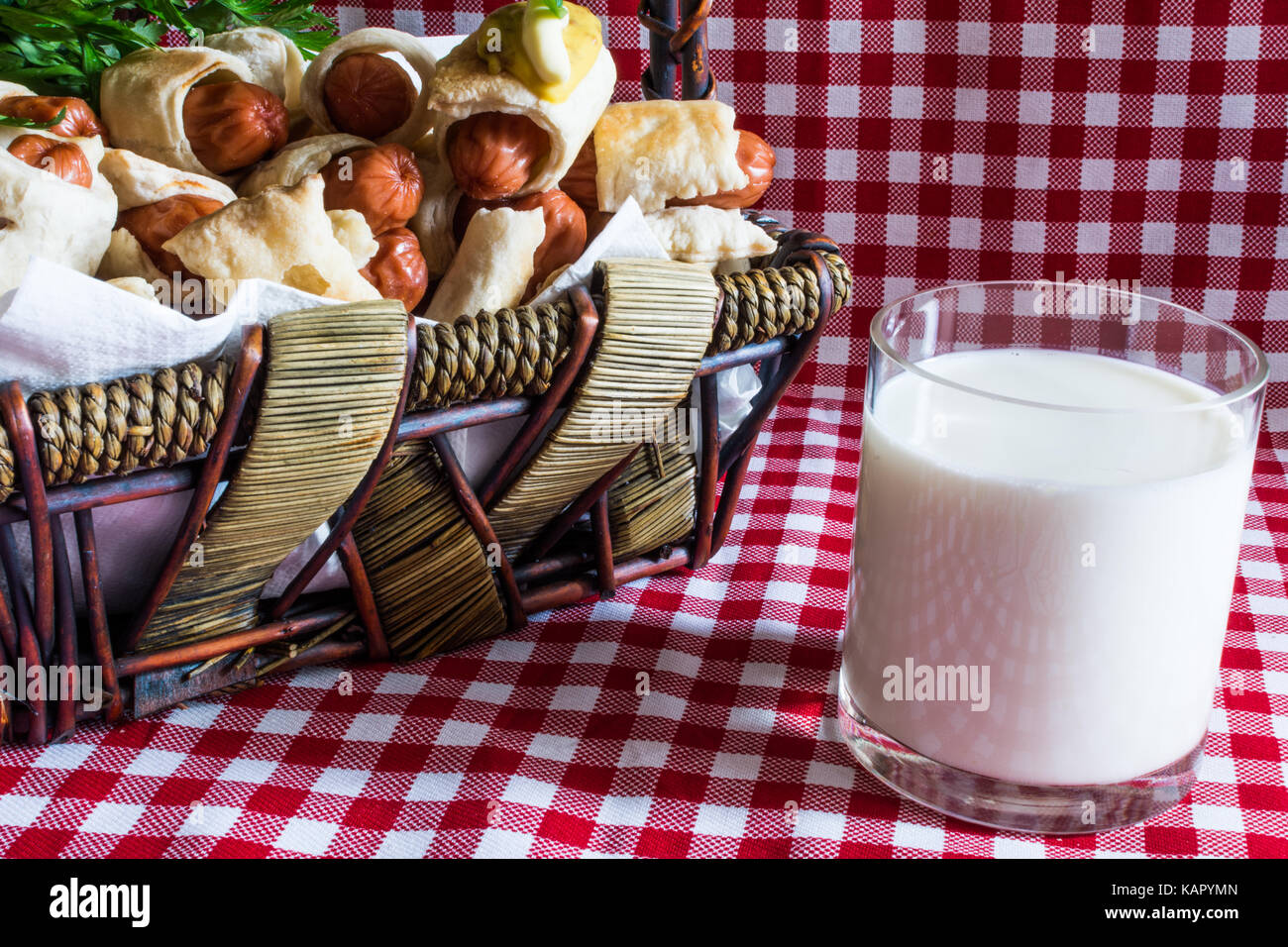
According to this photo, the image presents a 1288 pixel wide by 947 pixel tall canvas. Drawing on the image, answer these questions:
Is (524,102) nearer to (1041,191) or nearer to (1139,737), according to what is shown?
(1139,737)

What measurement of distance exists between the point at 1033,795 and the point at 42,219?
537mm

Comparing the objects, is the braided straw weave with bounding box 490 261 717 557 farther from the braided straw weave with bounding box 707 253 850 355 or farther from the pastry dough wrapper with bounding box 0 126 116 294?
the pastry dough wrapper with bounding box 0 126 116 294

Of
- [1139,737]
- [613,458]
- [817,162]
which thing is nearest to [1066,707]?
[1139,737]

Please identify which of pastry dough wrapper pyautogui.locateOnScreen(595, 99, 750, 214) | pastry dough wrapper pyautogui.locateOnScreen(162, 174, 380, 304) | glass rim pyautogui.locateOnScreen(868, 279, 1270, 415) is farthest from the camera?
pastry dough wrapper pyautogui.locateOnScreen(595, 99, 750, 214)

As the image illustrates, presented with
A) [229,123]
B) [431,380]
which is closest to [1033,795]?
[431,380]

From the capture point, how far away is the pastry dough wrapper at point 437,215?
753mm

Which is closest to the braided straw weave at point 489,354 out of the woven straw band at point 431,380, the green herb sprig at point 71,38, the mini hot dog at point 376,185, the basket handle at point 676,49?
the woven straw band at point 431,380

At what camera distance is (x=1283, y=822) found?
0.63 meters

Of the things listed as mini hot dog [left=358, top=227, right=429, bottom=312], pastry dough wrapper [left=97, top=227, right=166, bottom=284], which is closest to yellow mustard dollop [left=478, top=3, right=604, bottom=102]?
mini hot dog [left=358, top=227, right=429, bottom=312]

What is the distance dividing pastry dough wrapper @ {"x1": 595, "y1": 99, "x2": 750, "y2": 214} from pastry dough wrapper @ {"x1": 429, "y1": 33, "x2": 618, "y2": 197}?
2 centimetres

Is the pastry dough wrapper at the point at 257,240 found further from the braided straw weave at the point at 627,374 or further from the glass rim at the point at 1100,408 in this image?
the glass rim at the point at 1100,408

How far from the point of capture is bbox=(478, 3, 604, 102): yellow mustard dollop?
2.27 ft

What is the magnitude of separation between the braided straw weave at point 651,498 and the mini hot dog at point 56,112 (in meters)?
0.35

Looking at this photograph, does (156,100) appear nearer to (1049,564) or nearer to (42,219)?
(42,219)
